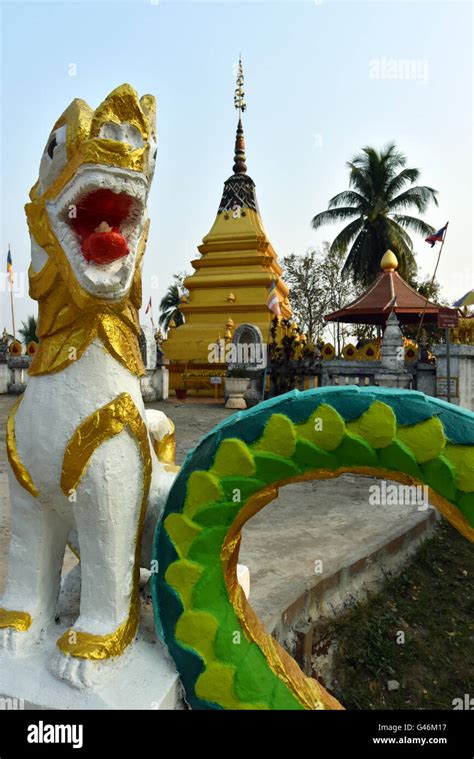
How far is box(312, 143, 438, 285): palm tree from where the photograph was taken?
2014 cm

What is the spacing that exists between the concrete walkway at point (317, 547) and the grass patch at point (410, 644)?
0.19m

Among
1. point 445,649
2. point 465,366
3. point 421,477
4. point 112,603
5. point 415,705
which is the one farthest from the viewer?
point 465,366

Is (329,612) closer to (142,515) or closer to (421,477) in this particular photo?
(142,515)

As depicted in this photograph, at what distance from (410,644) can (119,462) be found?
2682 millimetres

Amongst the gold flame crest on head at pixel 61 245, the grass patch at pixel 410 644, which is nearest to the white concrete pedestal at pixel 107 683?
the gold flame crest on head at pixel 61 245

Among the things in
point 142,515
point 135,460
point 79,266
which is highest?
point 79,266

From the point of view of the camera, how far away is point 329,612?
3504 mm

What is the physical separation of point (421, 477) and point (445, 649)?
261 cm

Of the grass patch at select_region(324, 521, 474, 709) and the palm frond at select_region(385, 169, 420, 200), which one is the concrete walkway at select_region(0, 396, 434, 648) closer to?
the grass patch at select_region(324, 521, 474, 709)

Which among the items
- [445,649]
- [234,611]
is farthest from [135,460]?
[445,649]

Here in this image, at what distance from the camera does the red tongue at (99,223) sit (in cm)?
161

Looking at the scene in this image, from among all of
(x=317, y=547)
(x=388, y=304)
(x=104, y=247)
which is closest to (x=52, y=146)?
(x=104, y=247)

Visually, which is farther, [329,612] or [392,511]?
[392,511]

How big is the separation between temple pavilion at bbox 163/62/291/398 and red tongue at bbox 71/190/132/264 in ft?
48.9
